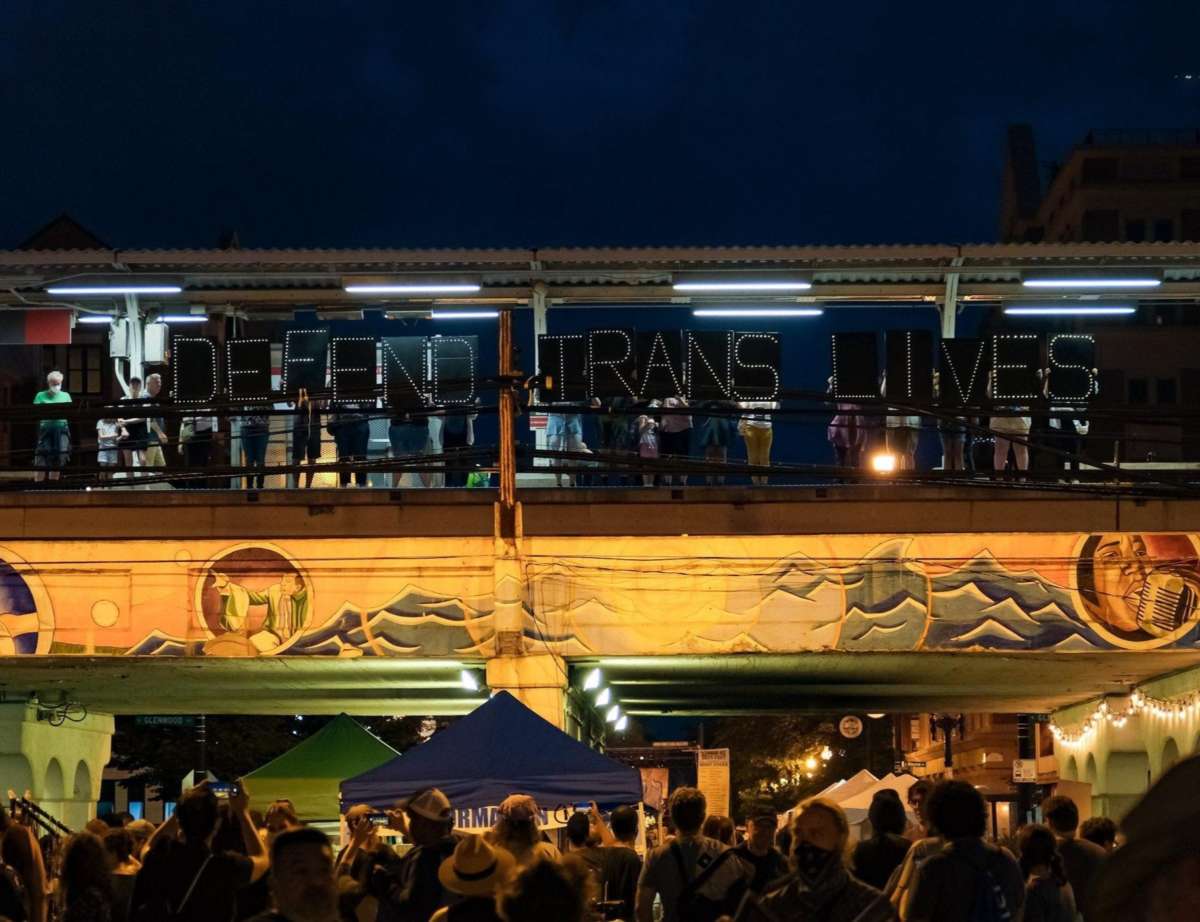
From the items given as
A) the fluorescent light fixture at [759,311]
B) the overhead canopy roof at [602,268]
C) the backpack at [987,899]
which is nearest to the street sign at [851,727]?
the fluorescent light fixture at [759,311]

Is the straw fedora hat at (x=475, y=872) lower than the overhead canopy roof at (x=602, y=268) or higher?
lower

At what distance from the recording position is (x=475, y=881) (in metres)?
6.48

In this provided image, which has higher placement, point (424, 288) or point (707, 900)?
point (424, 288)

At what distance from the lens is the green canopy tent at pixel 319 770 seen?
67.0 feet

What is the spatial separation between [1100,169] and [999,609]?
5264cm

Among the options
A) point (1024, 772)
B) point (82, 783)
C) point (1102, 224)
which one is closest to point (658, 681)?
point (82, 783)

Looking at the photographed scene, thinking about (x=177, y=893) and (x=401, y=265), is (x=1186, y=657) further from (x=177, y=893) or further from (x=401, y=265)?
(x=177, y=893)

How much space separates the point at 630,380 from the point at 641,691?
Result: 909 centimetres

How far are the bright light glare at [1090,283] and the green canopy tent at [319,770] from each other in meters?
11.2

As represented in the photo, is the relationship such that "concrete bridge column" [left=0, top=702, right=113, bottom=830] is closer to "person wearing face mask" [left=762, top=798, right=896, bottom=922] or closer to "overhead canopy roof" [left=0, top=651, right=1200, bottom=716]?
"overhead canopy roof" [left=0, top=651, right=1200, bottom=716]

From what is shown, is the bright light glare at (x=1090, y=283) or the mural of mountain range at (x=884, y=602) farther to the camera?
the bright light glare at (x=1090, y=283)

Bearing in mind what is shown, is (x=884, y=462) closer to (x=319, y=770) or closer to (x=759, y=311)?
(x=759, y=311)

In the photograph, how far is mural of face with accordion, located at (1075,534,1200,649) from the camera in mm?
22000

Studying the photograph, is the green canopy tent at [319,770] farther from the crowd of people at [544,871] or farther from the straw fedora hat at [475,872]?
the straw fedora hat at [475,872]
